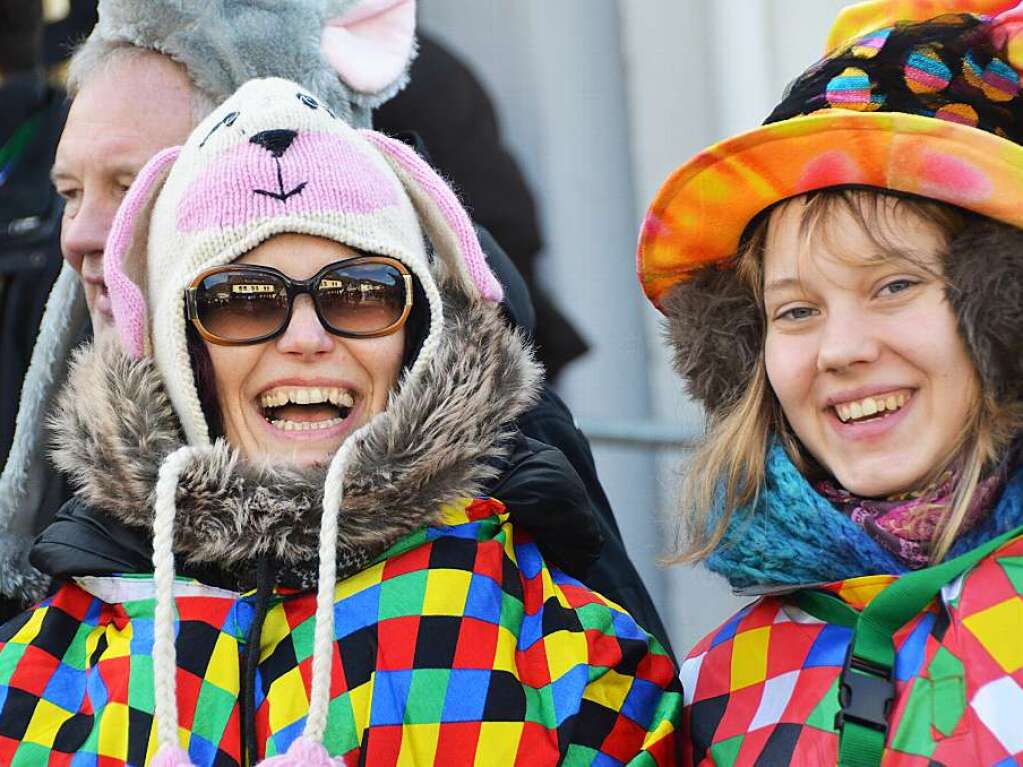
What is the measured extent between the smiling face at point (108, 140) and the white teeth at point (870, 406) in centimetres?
135

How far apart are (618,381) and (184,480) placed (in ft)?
9.85

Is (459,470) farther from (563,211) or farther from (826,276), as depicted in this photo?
(563,211)

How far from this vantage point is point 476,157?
4.82 meters

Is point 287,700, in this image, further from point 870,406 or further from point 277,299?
point 870,406

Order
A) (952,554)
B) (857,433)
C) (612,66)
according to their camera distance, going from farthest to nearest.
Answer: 1. (612,66)
2. (857,433)
3. (952,554)

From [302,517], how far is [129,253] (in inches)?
23.5

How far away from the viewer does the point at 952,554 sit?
2.32 metres

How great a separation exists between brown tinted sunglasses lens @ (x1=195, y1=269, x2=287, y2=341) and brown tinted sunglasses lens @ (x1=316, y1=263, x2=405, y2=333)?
0.07 meters

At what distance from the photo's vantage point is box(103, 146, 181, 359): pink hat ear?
8.54 feet

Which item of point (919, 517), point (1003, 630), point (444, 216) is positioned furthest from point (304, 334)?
point (1003, 630)

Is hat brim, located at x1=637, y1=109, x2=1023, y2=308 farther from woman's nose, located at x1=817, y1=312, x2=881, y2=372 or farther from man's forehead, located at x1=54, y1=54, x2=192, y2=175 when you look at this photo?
man's forehead, located at x1=54, y1=54, x2=192, y2=175

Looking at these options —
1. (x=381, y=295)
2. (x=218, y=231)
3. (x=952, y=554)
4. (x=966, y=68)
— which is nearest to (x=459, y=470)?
(x=381, y=295)

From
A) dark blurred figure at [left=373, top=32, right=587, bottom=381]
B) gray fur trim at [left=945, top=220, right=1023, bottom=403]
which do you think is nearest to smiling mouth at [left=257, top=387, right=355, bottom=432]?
gray fur trim at [left=945, top=220, right=1023, bottom=403]

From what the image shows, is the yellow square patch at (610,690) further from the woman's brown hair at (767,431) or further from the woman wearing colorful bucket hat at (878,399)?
the woman's brown hair at (767,431)
